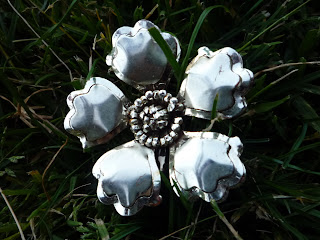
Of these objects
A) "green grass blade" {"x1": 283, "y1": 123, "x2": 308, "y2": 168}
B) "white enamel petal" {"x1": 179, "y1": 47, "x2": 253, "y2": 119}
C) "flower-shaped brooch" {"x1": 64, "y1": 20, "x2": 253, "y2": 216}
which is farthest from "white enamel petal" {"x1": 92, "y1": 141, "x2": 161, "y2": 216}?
"green grass blade" {"x1": 283, "y1": 123, "x2": 308, "y2": 168}

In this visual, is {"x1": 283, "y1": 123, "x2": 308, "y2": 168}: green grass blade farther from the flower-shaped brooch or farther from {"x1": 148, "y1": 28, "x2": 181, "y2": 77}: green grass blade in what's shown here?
{"x1": 148, "y1": 28, "x2": 181, "y2": 77}: green grass blade

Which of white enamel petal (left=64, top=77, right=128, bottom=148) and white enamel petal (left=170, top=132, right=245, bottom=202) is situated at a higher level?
white enamel petal (left=64, top=77, right=128, bottom=148)

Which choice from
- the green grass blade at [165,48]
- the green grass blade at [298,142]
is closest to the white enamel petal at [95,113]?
the green grass blade at [165,48]

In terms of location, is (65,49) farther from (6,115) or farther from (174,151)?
(174,151)

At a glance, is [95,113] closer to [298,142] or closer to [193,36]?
[193,36]

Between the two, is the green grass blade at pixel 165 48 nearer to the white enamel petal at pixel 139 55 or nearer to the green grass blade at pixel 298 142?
the white enamel petal at pixel 139 55

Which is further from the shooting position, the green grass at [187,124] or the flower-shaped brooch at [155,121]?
the green grass at [187,124]
